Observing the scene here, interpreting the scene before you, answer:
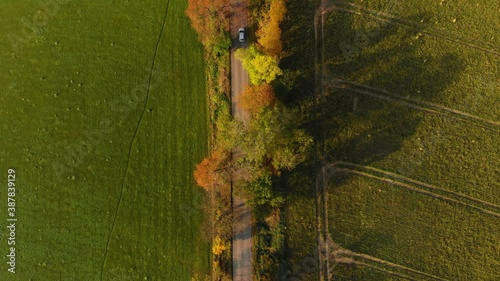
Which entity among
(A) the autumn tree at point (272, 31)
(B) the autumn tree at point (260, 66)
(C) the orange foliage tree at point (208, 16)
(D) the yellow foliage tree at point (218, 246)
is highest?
(C) the orange foliage tree at point (208, 16)

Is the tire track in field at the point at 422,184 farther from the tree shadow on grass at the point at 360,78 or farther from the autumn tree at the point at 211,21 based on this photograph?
the autumn tree at the point at 211,21

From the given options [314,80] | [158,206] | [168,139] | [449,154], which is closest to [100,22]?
[168,139]

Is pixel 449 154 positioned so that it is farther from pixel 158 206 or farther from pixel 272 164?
pixel 158 206

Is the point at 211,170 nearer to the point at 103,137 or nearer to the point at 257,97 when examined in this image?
the point at 257,97

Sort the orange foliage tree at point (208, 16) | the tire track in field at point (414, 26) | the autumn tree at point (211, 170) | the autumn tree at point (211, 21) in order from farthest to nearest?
the tire track in field at point (414, 26)
the autumn tree at point (211, 21)
the orange foliage tree at point (208, 16)
the autumn tree at point (211, 170)

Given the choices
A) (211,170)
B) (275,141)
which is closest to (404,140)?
(275,141)

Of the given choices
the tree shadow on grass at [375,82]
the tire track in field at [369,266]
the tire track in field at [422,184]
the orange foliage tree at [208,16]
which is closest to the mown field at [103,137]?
the orange foliage tree at [208,16]
